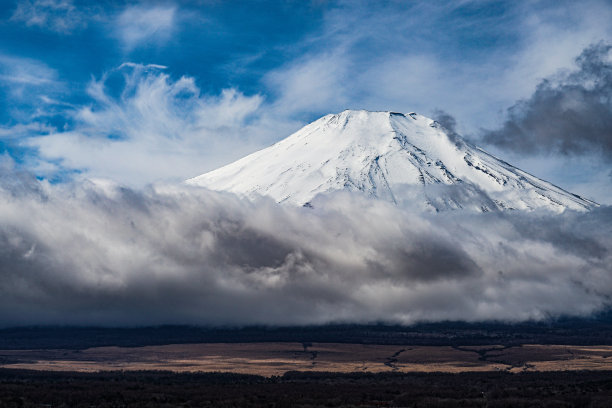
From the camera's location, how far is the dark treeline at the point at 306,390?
85.6 meters

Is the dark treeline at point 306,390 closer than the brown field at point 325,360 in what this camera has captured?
Yes

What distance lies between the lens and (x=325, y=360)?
6831 inches

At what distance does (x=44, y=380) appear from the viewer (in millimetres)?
116438

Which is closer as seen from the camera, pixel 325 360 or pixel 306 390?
pixel 306 390

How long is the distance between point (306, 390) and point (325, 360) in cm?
7194

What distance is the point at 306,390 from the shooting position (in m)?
102

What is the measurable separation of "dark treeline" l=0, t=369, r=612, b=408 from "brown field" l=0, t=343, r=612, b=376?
15782mm

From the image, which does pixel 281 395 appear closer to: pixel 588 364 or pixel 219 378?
pixel 219 378

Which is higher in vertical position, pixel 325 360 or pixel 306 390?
pixel 325 360

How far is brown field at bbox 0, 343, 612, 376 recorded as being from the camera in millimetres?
149375

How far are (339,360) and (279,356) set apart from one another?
19960 mm

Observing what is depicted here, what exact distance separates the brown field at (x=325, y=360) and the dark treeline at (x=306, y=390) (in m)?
15.8

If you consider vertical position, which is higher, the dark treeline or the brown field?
the brown field

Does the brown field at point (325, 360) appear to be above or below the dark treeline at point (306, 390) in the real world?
above
